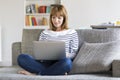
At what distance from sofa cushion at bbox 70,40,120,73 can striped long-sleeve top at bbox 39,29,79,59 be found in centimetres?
12

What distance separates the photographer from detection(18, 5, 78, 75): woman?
8.14 ft

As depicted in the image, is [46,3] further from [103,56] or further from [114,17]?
[103,56]

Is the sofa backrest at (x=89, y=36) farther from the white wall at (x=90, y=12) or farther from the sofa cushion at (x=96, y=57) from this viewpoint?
the white wall at (x=90, y=12)

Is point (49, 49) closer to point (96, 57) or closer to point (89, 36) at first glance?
point (96, 57)

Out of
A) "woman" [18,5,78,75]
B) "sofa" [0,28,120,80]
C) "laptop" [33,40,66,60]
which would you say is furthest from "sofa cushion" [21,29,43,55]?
"laptop" [33,40,66,60]

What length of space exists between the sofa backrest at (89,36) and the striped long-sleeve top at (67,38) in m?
0.10

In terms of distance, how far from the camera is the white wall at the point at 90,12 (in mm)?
5273

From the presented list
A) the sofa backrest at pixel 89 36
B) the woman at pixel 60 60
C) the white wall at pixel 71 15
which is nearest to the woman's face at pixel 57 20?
the woman at pixel 60 60

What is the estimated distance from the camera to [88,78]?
7.30 ft

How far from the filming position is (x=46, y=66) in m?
2.59

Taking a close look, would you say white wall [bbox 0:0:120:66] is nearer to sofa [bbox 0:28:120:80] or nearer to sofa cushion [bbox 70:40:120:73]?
sofa [bbox 0:28:120:80]

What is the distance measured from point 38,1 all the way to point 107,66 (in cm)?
350

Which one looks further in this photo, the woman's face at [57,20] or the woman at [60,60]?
the woman's face at [57,20]

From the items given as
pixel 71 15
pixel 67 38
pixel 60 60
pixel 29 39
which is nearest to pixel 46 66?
pixel 60 60
